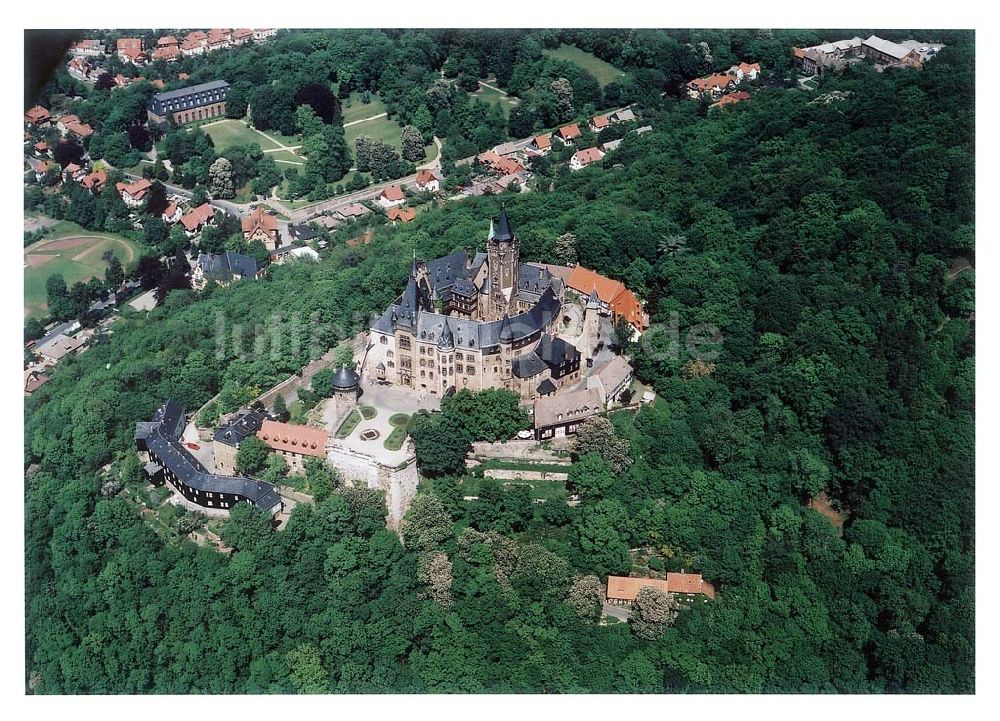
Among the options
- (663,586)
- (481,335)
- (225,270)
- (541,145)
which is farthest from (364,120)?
(663,586)

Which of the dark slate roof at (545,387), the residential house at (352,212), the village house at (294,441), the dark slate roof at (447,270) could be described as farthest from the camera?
the residential house at (352,212)

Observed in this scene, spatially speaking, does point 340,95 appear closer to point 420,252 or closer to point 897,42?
point 420,252

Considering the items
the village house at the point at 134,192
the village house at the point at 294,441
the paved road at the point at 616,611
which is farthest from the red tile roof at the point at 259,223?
the paved road at the point at 616,611

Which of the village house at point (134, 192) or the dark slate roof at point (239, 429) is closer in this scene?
the dark slate roof at point (239, 429)

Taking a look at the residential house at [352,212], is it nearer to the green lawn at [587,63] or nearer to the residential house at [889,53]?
the green lawn at [587,63]

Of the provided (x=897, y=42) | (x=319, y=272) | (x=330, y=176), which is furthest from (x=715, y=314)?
(x=330, y=176)
